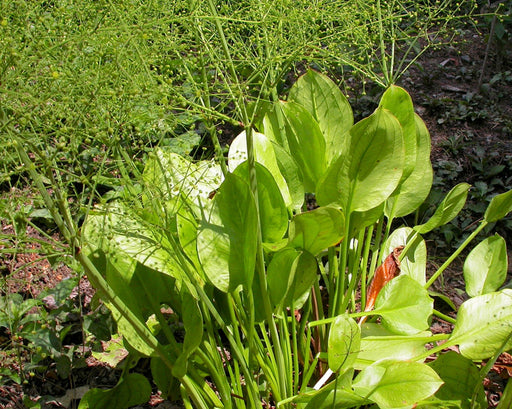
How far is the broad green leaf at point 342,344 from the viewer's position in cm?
145

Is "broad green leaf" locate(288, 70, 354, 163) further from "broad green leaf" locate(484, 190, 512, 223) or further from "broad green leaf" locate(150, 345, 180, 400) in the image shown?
"broad green leaf" locate(150, 345, 180, 400)

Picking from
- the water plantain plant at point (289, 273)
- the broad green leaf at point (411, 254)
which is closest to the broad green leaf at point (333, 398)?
the water plantain plant at point (289, 273)

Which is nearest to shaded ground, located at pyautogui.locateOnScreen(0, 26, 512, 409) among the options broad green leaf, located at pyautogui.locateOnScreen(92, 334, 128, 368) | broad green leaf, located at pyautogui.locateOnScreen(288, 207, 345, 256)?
broad green leaf, located at pyautogui.locateOnScreen(92, 334, 128, 368)

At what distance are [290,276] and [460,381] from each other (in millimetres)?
608

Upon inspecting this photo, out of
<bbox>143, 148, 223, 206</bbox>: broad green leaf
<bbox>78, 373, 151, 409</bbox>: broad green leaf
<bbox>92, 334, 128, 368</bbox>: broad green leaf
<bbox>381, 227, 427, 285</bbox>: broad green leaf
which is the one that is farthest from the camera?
Result: <bbox>381, 227, 427, 285</bbox>: broad green leaf

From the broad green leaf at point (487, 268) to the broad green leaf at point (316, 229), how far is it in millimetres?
589

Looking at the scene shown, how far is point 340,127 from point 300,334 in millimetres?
739

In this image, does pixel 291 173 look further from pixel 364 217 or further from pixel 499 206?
pixel 499 206

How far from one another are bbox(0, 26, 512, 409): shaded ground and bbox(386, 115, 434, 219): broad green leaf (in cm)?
45

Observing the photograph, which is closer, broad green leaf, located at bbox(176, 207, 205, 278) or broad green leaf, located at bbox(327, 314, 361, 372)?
broad green leaf, located at bbox(327, 314, 361, 372)

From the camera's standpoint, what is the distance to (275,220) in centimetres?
164

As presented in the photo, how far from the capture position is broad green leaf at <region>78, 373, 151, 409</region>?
5.65ft

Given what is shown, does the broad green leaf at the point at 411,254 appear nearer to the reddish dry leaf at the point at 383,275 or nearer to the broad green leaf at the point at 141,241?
the reddish dry leaf at the point at 383,275

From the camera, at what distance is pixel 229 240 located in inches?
60.2
